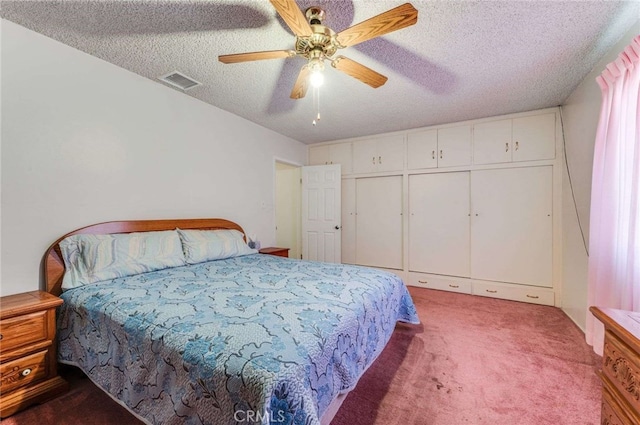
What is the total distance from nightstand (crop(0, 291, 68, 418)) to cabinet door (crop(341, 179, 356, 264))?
365cm

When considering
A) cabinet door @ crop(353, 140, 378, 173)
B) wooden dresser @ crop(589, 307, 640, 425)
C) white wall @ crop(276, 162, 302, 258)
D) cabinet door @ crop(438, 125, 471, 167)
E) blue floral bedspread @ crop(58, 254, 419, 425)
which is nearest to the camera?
wooden dresser @ crop(589, 307, 640, 425)

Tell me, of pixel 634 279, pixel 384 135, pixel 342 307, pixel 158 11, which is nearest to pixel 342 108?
pixel 384 135

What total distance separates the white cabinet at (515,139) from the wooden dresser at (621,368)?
295 cm

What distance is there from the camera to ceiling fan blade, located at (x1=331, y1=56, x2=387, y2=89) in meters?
1.73

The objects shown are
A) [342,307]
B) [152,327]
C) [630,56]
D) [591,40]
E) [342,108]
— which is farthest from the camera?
[342,108]

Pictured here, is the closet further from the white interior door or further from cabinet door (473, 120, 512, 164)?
the white interior door

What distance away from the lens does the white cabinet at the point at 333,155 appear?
460 centimetres

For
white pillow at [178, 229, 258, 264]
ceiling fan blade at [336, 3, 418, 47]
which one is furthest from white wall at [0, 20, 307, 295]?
ceiling fan blade at [336, 3, 418, 47]

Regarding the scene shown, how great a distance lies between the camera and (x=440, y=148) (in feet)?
12.7

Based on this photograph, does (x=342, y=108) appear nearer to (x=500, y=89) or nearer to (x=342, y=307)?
(x=500, y=89)

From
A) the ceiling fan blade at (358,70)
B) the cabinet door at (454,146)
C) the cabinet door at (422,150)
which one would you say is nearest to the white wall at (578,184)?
the cabinet door at (454,146)

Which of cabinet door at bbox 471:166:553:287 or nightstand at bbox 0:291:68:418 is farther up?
cabinet door at bbox 471:166:553:287

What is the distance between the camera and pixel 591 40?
6.26ft

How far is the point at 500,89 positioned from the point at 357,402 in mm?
3142
